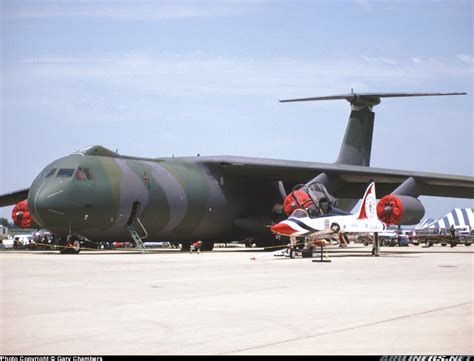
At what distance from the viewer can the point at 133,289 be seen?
13.6 meters

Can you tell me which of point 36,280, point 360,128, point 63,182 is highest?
Answer: point 360,128

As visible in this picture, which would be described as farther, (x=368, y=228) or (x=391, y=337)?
(x=368, y=228)

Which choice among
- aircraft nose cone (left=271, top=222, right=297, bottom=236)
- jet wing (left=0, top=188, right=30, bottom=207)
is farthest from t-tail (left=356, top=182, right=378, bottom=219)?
jet wing (left=0, top=188, right=30, bottom=207)

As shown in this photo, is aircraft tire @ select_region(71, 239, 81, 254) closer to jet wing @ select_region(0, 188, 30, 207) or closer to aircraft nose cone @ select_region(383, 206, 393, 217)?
jet wing @ select_region(0, 188, 30, 207)

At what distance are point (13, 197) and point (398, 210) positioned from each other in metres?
18.7

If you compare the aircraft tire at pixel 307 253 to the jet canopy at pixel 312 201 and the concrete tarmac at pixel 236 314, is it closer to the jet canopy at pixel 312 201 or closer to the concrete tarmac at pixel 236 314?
the jet canopy at pixel 312 201

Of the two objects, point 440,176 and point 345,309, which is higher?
point 440,176

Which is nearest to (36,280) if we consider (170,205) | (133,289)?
(133,289)

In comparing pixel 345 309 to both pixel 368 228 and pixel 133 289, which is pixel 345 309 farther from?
pixel 368 228

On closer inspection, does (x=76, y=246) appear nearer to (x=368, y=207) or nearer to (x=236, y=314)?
(x=368, y=207)

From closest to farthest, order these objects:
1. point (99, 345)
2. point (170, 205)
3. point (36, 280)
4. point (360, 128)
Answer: point (99, 345) → point (36, 280) → point (170, 205) → point (360, 128)

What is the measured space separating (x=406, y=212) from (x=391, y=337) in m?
23.5

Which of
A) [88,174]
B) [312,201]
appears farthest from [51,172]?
[312,201]

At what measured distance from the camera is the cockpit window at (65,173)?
30022mm
